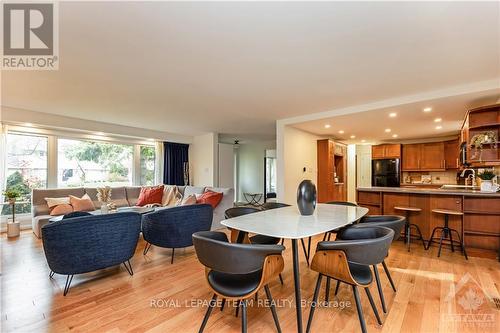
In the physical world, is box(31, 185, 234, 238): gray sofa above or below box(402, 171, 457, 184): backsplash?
below

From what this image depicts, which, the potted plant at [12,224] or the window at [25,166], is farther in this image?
the window at [25,166]

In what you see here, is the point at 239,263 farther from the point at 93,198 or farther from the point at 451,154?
the point at 451,154

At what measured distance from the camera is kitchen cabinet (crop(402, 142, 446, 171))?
6.98 meters

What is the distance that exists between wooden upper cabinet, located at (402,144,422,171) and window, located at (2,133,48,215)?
9.86m

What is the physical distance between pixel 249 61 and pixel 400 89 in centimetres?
241

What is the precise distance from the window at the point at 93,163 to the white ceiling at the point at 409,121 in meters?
4.99

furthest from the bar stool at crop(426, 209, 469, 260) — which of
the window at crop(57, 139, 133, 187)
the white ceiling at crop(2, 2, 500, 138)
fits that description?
the window at crop(57, 139, 133, 187)

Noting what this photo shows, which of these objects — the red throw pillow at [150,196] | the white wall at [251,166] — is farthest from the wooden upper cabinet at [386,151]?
the red throw pillow at [150,196]

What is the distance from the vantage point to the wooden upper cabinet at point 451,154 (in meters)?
6.62

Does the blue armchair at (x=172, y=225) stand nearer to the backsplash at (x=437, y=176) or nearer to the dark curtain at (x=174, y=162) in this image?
the dark curtain at (x=174, y=162)

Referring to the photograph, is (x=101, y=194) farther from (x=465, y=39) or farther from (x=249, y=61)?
(x=465, y=39)

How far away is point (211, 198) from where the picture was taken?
4781mm

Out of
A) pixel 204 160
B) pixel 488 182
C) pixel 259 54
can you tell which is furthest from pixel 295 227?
pixel 204 160

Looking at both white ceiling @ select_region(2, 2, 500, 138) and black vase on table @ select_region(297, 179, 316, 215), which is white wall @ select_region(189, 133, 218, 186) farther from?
black vase on table @ select_region(297, 179, 316, 215)
